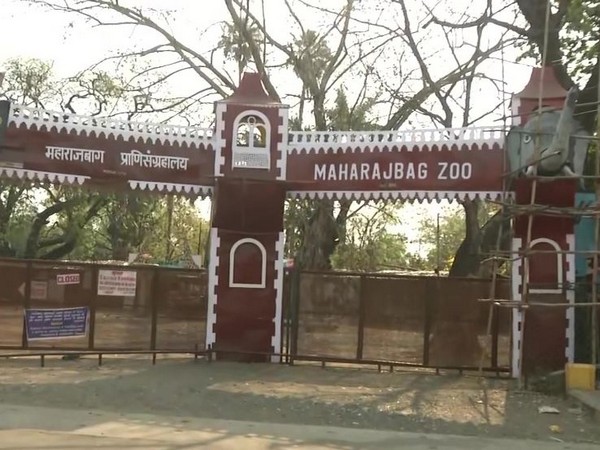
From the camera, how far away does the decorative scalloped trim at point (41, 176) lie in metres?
13.5

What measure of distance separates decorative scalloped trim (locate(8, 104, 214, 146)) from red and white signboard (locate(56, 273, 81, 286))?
8.21 feet

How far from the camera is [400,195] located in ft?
45.8

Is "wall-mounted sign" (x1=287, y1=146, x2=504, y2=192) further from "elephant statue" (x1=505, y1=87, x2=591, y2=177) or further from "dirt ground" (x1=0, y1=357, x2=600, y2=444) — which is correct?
"dirt ground" (x1=0, y1=357, x2=600, y2=444)

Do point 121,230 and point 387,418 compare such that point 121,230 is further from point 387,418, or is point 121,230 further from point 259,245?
point 387,418

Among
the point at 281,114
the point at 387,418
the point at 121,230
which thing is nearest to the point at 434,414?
the point at 387,418

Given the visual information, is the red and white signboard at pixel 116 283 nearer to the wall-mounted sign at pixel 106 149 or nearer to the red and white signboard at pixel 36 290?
the red and white signboard at pixel 36 290

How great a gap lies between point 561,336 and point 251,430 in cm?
640

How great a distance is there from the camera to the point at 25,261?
1348 cm

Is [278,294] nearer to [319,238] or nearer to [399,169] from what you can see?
[399,169]

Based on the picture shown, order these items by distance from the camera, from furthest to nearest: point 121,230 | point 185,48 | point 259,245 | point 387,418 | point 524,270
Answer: point 121,230 < point 185,48 < point 259,245 < point 524,270 < point 387,418

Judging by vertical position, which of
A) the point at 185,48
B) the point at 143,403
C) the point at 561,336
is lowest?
the point at 143,403

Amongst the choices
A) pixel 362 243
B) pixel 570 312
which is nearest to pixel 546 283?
pixel 570 312

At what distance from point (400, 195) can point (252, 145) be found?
2813 mm

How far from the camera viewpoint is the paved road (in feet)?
24.8
